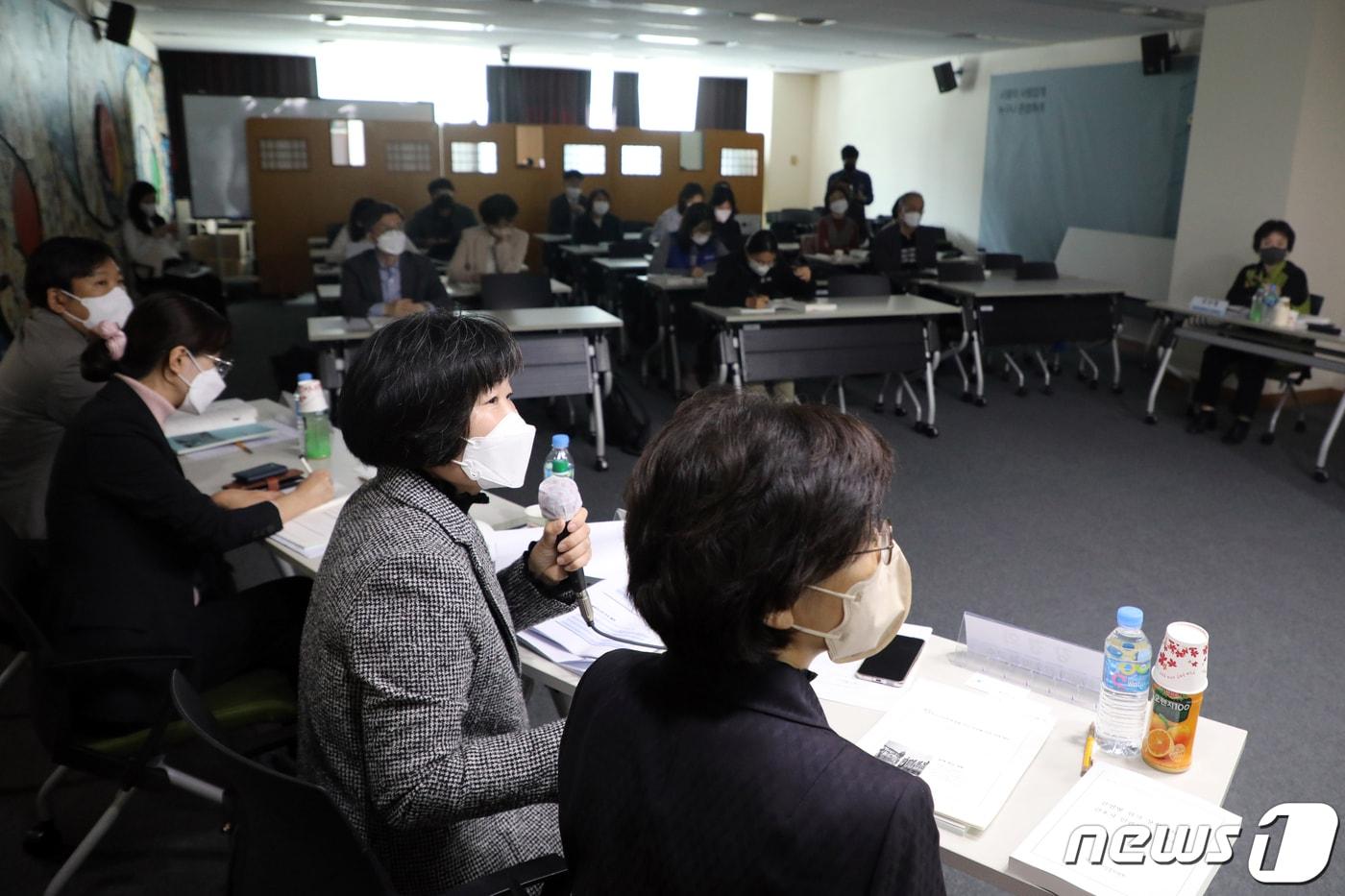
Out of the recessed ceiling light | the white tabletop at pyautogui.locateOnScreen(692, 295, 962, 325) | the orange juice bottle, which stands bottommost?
the orange juice bottle

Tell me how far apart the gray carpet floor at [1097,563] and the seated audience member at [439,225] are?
2414mm

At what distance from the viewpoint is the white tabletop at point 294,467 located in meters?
2.45

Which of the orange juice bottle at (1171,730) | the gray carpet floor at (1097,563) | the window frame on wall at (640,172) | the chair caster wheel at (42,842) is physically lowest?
the chair caster wheel at (42,842)

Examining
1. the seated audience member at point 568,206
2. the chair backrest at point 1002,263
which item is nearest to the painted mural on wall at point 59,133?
the seated audience member at point 568,206

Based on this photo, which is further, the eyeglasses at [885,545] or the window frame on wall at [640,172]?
the window frame on wall at [640,172]

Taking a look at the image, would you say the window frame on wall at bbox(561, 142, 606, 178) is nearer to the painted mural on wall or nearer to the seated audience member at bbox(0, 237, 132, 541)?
the painted mural on wall

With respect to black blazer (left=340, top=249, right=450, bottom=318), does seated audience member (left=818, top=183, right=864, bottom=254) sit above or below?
above

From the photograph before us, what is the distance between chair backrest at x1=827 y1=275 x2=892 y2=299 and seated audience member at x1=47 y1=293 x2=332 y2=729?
14.9 ft

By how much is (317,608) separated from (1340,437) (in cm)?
638

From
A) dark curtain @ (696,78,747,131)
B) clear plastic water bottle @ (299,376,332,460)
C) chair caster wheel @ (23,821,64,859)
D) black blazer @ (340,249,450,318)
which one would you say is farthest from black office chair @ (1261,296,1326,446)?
dark curtain @ (696,78,747,131)

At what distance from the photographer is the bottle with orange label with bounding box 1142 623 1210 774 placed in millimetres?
1386

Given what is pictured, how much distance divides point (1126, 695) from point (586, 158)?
1045 centimetres

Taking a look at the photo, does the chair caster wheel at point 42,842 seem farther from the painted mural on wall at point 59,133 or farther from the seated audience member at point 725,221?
the seated audience member at point 725,221

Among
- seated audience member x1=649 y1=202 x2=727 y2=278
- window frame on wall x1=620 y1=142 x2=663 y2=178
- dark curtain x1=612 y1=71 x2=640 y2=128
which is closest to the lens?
seated audience member x1=649 y1=202 x2=727 y2=278
